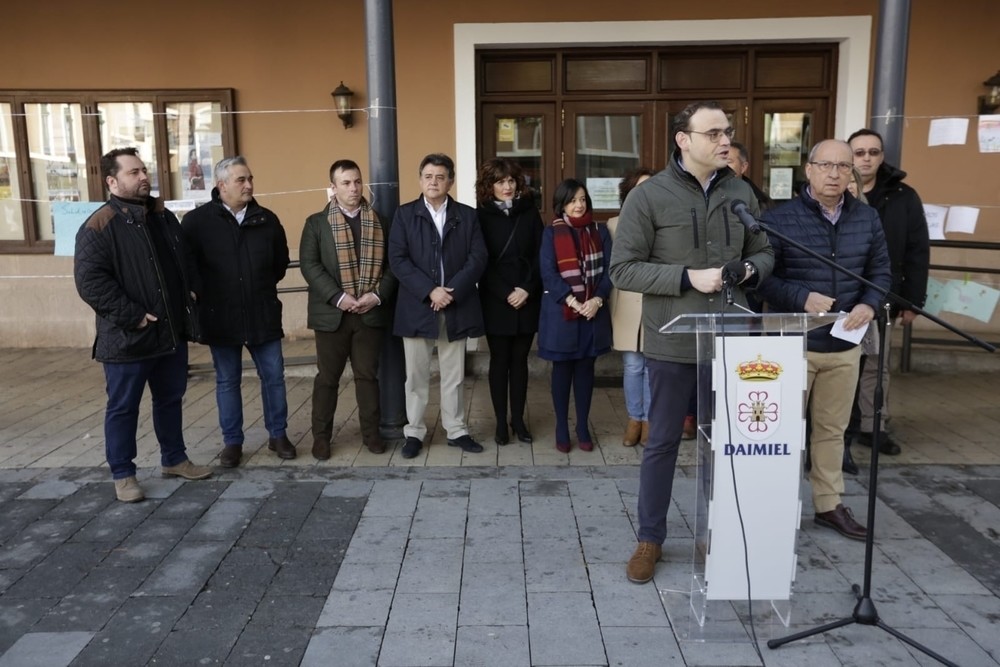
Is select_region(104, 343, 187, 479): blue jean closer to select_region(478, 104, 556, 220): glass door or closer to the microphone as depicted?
the microphone

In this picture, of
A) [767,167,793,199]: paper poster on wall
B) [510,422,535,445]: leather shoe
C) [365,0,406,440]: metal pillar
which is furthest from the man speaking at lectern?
[767,167,793,199]: paper poster on wall

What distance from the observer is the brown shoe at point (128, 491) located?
4.38 meters

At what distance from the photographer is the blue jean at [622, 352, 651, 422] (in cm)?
511

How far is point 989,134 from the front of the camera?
23.8ft

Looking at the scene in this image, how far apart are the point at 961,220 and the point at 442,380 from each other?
5.07 m

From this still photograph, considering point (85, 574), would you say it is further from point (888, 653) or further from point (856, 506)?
point (856, 506)

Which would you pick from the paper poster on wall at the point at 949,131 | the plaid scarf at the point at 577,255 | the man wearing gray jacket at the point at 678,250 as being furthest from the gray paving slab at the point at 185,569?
the paper poster on wall at the point at 949,131

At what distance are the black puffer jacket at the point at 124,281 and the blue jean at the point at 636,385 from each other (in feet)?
8.64

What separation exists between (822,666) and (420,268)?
3006 mm

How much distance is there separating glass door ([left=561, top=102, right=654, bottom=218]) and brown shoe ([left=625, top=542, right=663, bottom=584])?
4.88m

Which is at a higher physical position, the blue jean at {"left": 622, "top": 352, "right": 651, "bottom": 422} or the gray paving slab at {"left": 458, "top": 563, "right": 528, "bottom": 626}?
the blue jean at {"left": 622, "top": 352, "right": 651, "bottom": 422}

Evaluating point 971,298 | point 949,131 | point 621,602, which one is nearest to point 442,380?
point 621,602

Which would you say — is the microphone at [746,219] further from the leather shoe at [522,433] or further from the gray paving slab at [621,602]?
the leather shoe at [522,433]

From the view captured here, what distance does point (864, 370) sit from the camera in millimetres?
5000
